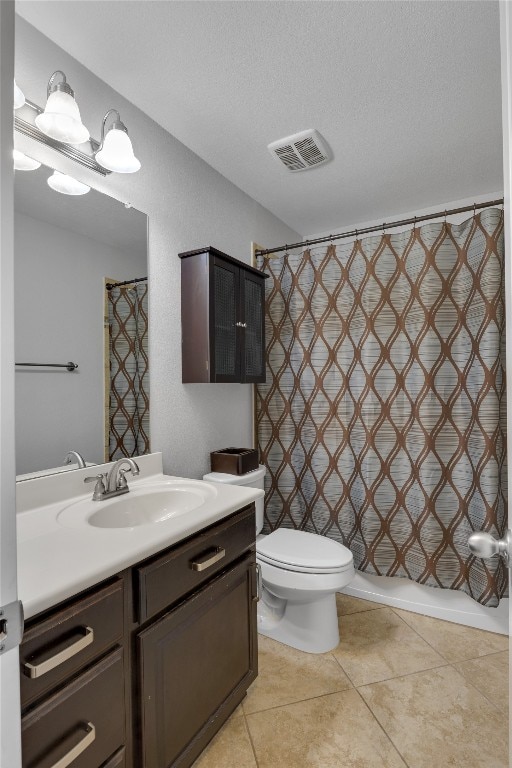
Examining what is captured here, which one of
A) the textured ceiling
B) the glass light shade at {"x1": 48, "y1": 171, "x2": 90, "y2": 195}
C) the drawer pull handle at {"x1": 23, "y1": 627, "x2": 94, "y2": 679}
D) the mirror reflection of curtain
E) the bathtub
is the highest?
the textured ceiling

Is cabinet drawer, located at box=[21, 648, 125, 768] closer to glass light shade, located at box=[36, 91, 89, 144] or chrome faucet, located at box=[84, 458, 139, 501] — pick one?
chrome faucet, located at box=[84, 458, 139, 501]

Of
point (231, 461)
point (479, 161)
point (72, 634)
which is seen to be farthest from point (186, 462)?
point (479, 161)

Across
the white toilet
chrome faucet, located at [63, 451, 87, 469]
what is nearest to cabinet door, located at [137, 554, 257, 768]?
the white toilet

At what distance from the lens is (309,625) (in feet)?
6.08

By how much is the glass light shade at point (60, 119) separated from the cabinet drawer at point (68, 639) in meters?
1.35

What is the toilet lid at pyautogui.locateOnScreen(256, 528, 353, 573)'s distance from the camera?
1751mm

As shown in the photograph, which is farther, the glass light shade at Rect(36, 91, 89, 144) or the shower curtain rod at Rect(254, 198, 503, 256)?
the shower curtain rod at Rect(254, 198, 503, 256)

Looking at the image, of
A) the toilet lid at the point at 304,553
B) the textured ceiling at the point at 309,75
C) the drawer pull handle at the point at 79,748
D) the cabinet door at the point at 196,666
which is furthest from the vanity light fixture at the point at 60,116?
the toilet lid at the point at 304,553

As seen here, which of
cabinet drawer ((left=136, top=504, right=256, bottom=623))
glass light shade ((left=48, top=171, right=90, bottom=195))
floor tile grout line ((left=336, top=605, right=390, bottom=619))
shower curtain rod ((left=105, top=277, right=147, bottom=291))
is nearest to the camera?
cabinet drawer ((left=136, top=504, right=256, bottom=623))

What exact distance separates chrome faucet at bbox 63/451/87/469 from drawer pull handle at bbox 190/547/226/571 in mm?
596

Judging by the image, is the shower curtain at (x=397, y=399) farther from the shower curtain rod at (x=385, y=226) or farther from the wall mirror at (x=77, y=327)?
the wall mirror at (x=77, y=327)

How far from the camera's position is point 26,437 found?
129cm

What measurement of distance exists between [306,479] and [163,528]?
1.42 metres

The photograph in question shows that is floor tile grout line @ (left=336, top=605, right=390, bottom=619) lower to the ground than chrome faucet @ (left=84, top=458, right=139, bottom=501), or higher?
lower
